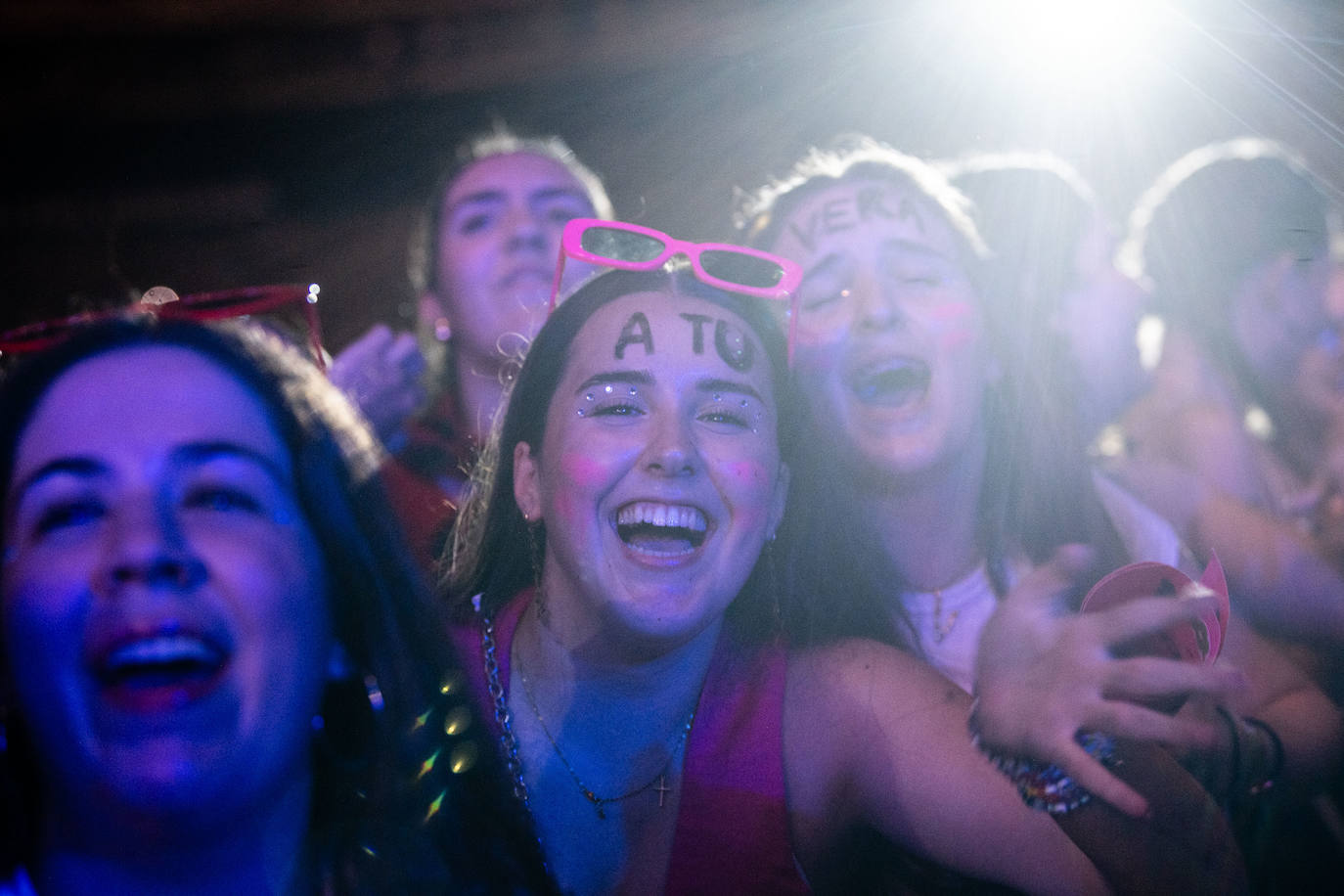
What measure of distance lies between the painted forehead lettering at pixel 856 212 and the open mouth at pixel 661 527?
0.61 meters

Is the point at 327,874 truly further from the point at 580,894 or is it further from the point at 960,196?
the point at 960,196

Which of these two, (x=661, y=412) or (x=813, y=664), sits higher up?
(x=661, y=412)

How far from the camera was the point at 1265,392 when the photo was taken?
71.7 inches

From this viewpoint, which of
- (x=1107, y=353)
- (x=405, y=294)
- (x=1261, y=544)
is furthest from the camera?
(x=405, y=294)

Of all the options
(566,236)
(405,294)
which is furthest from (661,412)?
(405,294)

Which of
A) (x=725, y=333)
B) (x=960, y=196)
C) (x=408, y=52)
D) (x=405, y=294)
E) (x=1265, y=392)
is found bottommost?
(x=1265, y=392)

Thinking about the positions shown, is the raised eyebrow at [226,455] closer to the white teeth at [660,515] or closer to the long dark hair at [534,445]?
the long dark hair at [534,445]

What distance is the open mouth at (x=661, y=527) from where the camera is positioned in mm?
1294

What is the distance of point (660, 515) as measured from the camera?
129 cm

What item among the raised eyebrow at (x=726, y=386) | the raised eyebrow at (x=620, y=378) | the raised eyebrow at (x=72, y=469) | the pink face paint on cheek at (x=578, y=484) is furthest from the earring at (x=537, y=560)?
the raised eyebrow at (x=72, y=469)

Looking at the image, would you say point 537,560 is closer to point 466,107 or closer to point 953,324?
point 953,324

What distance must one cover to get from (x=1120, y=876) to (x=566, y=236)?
139 cm

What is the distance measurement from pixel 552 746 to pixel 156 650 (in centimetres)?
62

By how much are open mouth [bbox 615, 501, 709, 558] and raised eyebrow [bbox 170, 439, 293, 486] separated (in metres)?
0.51
